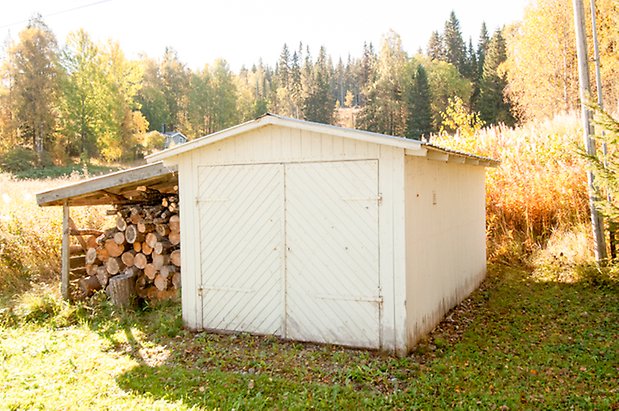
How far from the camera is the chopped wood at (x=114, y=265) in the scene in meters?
7.74

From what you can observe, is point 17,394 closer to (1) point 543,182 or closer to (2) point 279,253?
(2) point 279,253

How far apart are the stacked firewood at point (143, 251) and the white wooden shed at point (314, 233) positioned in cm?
111

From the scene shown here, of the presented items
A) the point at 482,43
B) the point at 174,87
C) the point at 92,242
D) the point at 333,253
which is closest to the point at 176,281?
the point at 92,242

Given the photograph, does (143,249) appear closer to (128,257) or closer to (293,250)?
(128,257)

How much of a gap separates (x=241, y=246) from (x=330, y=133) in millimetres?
1822

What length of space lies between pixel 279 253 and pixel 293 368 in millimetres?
1414

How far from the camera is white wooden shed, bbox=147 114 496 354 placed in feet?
17.2

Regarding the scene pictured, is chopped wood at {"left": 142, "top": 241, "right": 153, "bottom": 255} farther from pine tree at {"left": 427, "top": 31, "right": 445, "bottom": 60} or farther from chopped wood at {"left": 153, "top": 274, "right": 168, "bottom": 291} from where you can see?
pine tree at {"left": 427, "top": 31, "right": 445, "bottom": 60}

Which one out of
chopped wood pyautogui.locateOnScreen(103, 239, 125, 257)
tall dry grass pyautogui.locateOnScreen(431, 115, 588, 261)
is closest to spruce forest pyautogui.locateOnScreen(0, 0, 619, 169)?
tall dry grass pyautogui.locateOnScreen(431, 115, 588, 261)

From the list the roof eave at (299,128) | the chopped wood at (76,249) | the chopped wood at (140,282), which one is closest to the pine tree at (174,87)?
the chopped wood at (76,249)

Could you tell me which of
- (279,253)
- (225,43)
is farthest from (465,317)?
(225,43)

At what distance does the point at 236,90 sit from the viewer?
1704 inches

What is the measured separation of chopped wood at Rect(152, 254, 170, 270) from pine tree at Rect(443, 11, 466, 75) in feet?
149

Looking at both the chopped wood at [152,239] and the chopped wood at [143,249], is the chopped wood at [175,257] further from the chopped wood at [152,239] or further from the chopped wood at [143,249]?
the chopped wood at [152,239]
